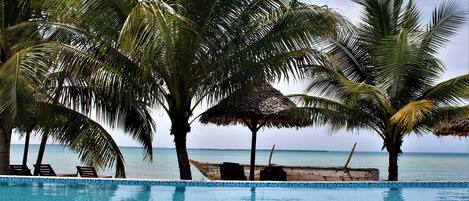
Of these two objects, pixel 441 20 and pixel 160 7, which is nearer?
pixel 160 7

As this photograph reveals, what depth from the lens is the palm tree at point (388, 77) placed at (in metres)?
11.9

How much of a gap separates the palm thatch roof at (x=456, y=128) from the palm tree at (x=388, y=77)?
1.68 metres

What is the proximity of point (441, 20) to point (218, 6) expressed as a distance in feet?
16.0

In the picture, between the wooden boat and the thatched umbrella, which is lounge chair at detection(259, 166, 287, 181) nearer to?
the thatched umbrella

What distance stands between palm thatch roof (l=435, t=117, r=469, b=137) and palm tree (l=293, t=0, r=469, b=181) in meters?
1.68

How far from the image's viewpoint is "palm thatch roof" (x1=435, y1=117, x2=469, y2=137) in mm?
14297

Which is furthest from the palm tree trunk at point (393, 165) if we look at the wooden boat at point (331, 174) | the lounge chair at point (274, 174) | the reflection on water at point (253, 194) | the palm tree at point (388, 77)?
the reflection on water at point (253, 194)

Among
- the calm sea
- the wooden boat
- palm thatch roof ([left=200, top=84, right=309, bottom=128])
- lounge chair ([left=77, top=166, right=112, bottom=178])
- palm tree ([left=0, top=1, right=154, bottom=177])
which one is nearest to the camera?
palm tree ([left=0, top=1, right=154, bottom=177])

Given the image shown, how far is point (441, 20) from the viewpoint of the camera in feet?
40.5

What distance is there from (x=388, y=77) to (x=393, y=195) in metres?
2.49

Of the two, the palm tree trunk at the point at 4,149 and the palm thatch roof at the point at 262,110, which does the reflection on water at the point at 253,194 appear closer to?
the palm thatch roof at the point at 262,110

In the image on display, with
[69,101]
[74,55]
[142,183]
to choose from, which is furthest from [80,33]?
[142,183]

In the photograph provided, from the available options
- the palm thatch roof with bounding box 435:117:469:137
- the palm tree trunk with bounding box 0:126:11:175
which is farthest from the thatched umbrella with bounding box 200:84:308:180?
the palm tree trunk with bounding box 0:126:11:175

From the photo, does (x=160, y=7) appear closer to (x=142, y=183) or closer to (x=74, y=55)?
(x=74, y=55)
